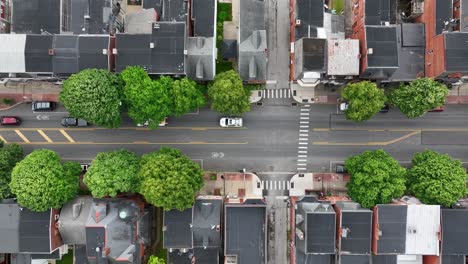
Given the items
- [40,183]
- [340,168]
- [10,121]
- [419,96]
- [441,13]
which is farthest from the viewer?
[10,121]

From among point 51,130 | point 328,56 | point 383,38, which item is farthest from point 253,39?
point 51,130

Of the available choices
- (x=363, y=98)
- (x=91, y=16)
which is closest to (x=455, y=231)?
(x=363, y=98)

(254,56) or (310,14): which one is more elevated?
(310,14)

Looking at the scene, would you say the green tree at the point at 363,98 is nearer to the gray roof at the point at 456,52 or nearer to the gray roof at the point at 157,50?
the gray roof at the point at 456,52

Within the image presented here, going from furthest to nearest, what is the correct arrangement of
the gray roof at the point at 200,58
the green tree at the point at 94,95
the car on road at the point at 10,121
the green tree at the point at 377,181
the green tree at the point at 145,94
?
the car on road at the point at 10,121 < the gray roof at the point at 200,58 < the green tree at the point at 377,181 < the green tree at the point at 145,94 < the green tree at the point at 94,95

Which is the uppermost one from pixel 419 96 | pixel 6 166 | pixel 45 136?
pixel 419 96

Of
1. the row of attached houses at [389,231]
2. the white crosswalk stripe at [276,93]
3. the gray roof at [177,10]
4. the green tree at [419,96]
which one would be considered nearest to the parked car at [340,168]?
the row of attached houses at [389,231]

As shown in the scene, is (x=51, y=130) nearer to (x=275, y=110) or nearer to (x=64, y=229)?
(x=64, y=229)

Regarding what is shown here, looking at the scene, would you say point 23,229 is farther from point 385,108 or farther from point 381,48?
point 385,108
